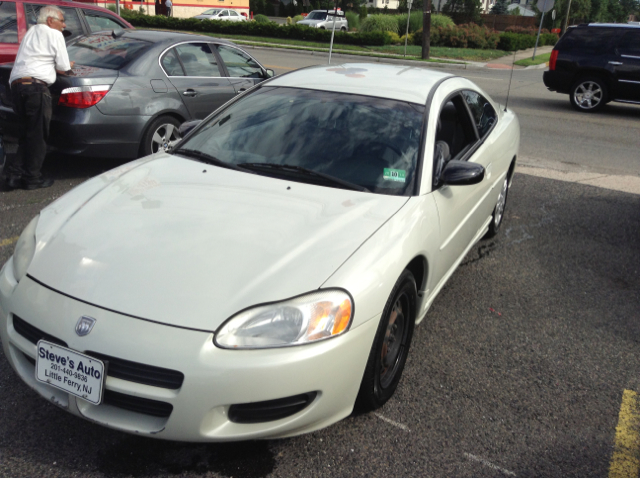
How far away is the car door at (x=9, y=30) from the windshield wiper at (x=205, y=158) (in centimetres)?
514

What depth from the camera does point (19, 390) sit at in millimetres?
2914

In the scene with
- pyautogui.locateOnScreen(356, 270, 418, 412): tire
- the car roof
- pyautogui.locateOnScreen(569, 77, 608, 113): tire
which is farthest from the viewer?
pyautogui.locateOnScreen(569, 77, 608, 113): tire

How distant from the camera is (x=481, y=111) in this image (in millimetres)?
4688

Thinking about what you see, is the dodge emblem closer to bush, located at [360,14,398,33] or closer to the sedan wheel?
the sedan wheel

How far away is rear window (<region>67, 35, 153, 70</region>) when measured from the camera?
643cm

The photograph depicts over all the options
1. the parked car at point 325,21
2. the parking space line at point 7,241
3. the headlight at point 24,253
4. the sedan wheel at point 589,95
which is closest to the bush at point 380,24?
the parked car at point 325,21

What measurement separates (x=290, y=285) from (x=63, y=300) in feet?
2.95

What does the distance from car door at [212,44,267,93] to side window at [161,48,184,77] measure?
66cm

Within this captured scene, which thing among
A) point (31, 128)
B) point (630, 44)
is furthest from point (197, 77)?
point (630, 44)

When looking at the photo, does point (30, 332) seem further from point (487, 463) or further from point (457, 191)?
point (457, 191)

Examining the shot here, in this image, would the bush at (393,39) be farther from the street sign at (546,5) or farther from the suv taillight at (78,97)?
the suv taillight at (78,97)

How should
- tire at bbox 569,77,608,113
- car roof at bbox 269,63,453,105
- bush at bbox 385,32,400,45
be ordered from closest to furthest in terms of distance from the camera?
1. car roof at bbox 269,63,453,105
2. tire at bbox 569,77,608,113
3. bush at bbox 385,32,400,45

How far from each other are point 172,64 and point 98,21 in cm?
240

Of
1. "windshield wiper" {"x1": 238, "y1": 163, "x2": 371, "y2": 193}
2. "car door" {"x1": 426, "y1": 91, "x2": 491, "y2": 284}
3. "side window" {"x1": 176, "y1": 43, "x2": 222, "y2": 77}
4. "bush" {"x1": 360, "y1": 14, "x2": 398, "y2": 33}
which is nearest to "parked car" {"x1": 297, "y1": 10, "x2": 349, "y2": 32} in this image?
"bush" {"x1": 360, "y1": 14, "x2": 398, "y2": 33}
